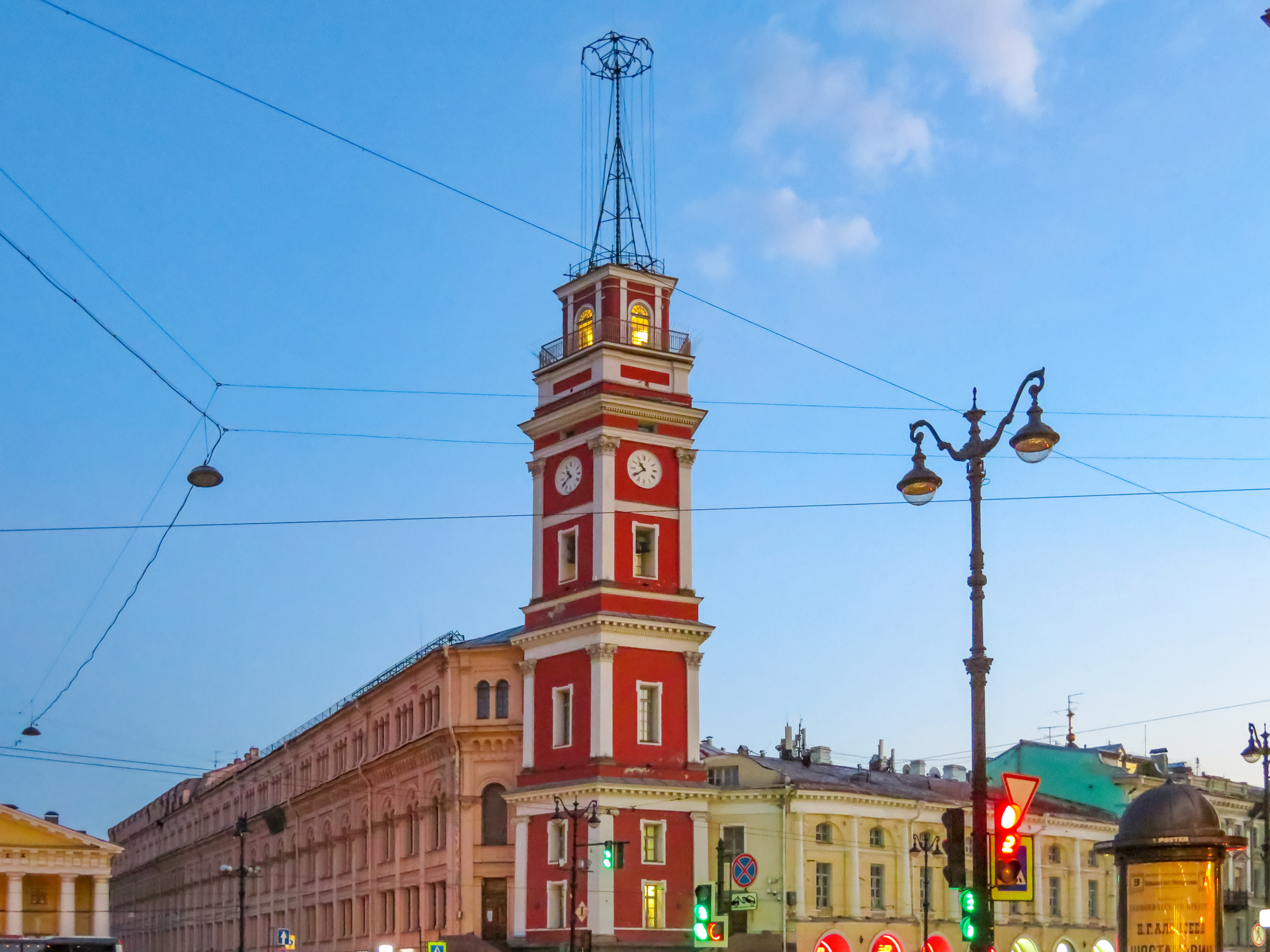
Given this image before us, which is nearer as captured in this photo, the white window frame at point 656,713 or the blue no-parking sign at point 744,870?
the blue no-parking sign at point 744,870

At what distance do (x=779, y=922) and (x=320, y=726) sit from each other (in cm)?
3016

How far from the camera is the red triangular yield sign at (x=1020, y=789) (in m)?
21.2

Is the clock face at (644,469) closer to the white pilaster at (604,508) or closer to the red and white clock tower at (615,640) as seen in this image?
the red and white clock tower at (615,640)

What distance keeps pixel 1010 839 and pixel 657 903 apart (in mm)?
38667

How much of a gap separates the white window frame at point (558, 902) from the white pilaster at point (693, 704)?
6.10m

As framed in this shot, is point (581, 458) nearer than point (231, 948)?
Yes

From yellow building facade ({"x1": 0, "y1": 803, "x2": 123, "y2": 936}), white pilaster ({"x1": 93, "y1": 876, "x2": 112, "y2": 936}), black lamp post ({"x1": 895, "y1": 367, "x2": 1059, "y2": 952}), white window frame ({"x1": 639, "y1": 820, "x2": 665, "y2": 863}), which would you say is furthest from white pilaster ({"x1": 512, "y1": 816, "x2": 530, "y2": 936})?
black lamp post ({"x1": 895, "y1": 367, "x2": 1059, "y2": 952})

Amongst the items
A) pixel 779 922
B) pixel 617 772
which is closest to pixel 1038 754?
pixel 779 922

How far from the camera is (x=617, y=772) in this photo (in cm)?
5809

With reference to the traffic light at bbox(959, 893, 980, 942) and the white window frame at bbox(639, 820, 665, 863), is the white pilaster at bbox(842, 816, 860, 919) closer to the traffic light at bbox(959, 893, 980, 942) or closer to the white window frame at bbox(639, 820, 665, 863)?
the white window frame at bbox(639, 820, 665, 863)

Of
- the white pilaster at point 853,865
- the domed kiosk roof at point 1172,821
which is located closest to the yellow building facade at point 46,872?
the white pilaster at point 853,865

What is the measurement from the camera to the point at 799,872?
2371 inches

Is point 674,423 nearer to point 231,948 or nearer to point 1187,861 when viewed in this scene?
point 1187,861

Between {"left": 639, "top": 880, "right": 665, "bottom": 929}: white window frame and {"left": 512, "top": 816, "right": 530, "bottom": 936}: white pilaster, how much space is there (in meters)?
4.23
